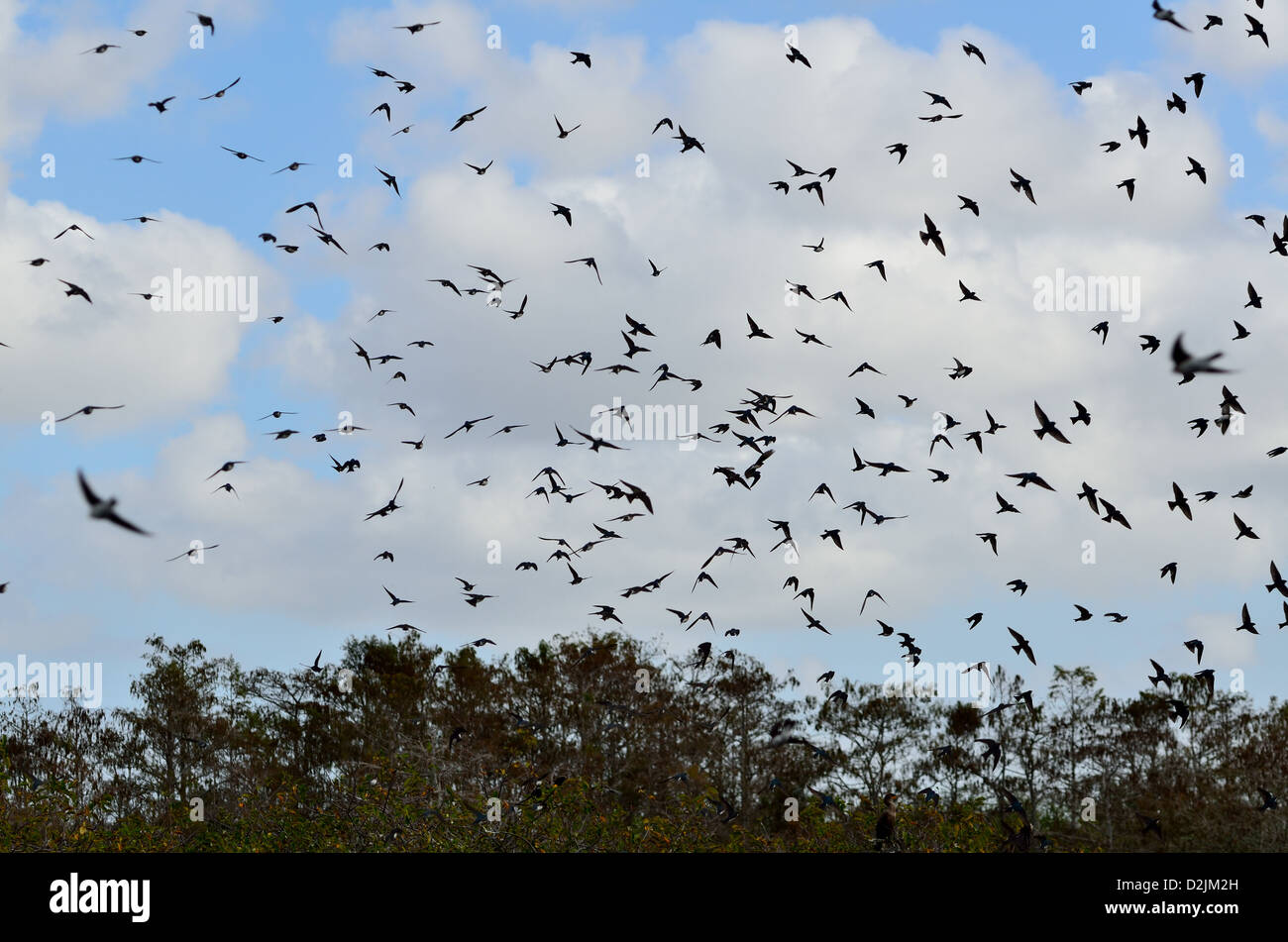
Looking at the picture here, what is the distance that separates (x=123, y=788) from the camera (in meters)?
42.4

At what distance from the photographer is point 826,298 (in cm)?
2756

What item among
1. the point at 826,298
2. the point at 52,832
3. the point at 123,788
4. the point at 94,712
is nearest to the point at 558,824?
the point at 52,832

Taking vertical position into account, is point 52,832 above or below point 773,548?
below

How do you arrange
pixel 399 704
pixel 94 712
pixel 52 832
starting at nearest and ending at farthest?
pixel 52 832
pixel 94 712
pixel 399 704
